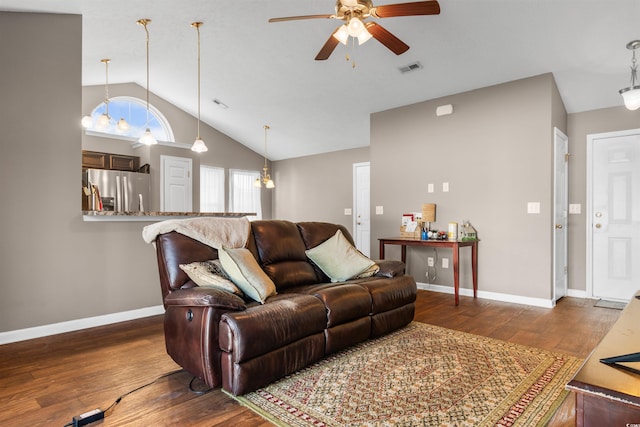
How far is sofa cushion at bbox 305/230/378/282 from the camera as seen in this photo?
126 inches

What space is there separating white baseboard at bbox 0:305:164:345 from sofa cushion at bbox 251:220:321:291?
5.45ft

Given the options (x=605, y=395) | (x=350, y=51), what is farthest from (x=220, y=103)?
(x=605, y=395)

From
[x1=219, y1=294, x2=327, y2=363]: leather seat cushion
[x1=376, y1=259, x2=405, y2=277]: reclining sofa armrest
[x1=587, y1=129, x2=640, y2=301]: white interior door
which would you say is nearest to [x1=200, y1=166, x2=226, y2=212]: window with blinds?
[x1=376, y1=259, x2=405, y2=277]: reclining sofa armrest

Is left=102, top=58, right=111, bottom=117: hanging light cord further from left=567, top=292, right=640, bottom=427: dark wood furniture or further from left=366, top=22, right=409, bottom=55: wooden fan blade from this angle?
left=567, top=292, right=640, bottom=427: dark wood furniture

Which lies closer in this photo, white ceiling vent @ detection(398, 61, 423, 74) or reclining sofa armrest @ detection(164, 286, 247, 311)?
reclining sofa armrest @ detection(164, 286, 247, 311)

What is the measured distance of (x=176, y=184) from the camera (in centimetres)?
643

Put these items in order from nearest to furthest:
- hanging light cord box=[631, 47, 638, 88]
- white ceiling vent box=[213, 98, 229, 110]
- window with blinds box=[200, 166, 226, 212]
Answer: hanging light cord box=[631, 47, 638, 88]
white ceiling vent box=[213, 98, 229, 110]
window with blinds box=[200, 166, 226, 212]

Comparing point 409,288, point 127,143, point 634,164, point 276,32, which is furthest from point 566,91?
point 127,143


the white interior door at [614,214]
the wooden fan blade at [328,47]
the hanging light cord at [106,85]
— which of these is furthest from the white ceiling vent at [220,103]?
the white interior door at [614,214]

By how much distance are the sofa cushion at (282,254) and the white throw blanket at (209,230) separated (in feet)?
0.57

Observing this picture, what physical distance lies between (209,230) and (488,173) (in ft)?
11.5

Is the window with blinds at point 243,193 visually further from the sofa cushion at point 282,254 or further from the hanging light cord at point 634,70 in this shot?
the hanging light cord at point 634,70

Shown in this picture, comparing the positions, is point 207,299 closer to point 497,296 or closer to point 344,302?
point 344,302

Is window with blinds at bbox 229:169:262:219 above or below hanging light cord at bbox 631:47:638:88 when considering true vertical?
below
